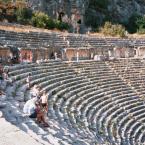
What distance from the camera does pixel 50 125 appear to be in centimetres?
1255

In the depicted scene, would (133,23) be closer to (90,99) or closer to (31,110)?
(90,99)

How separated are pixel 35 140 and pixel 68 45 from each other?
2048 centimetres

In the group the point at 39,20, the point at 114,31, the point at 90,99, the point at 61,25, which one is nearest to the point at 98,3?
the point at 61,25

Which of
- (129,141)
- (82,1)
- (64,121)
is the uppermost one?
(82,1)

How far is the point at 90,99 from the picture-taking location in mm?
19922

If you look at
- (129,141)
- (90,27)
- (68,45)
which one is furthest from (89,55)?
(90,27)

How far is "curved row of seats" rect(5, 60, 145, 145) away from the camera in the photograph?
1535cm

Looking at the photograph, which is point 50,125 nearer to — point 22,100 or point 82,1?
point 22,100

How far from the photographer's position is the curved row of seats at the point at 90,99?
15.4m

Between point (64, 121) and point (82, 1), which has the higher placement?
point (82, 1)

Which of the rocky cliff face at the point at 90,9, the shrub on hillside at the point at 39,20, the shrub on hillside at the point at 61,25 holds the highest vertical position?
the rocky cliff face at the point at 90,9

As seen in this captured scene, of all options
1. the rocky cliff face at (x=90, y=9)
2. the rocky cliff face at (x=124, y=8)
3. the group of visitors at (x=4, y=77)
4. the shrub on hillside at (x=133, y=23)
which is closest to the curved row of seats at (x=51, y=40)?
A: the group of visitors at (x=4, y=77)

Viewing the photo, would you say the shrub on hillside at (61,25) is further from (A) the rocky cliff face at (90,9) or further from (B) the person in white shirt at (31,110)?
(B) the person in white shirt at (31,110)

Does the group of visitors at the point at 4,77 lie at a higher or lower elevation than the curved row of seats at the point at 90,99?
higher
